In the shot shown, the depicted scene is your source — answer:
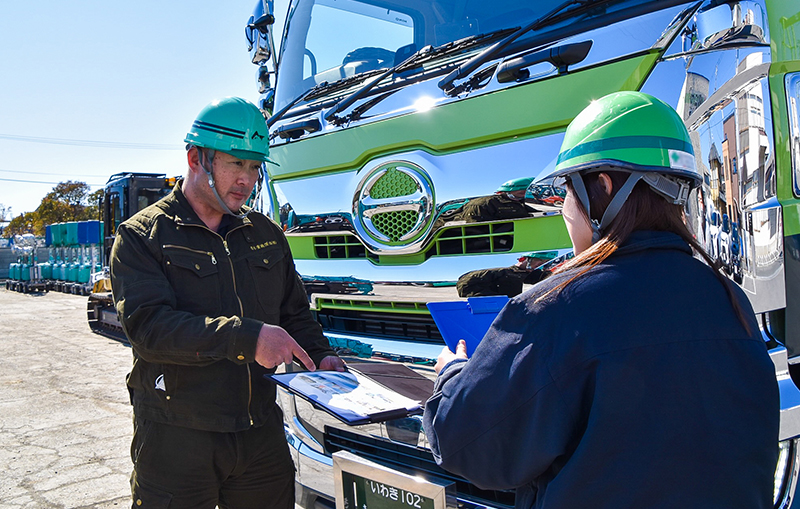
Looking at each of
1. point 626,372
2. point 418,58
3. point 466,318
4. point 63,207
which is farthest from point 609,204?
point 63,207

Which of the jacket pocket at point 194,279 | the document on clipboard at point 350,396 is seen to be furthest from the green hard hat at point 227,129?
the document on clipboard at point 350,396

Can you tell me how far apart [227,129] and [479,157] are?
0.95m

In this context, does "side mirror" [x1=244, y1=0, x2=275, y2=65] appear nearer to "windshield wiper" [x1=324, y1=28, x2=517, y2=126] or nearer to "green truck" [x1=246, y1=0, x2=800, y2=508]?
"green truck" [x1=246, y1=0, x2=800, y2=508]

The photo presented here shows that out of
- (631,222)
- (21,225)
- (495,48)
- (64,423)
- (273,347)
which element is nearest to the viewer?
(631,222)

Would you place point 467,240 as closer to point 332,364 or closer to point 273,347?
point 332,364

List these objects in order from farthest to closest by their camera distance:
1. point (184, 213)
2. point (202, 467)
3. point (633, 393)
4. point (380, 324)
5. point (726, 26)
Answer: point (380, 324)
point (184, 213)
point (202, 467)
point (726, 26)
point (633, 393)

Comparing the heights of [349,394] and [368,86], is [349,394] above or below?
below

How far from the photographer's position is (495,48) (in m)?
2.51

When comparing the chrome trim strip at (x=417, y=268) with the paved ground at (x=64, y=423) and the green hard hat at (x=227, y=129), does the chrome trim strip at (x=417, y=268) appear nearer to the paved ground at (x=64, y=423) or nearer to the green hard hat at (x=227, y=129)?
the green hard hat at (x=227, y=129)

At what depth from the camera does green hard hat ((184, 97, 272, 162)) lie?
2.22 m

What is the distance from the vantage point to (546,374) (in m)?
1.18

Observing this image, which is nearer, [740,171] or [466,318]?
[740,171]

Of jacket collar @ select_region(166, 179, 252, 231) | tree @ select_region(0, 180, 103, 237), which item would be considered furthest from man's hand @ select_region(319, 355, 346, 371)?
tree @ select_region(0, 180, 103, 237)

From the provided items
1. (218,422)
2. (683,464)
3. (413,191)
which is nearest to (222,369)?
(218,422)
